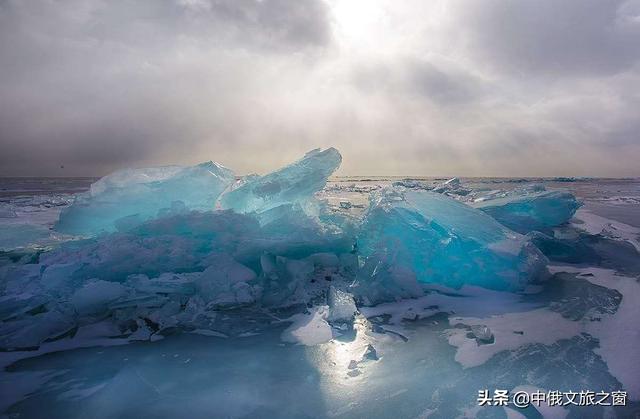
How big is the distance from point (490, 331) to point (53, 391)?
10.4 ft

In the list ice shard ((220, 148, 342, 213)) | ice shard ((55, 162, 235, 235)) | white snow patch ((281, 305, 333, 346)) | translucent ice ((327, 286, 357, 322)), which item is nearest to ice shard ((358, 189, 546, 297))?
translucent ice ((327, 286, 357, 322))

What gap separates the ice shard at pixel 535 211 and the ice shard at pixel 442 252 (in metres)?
2.82

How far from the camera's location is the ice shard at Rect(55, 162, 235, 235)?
5.65m

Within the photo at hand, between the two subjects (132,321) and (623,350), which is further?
(132,321)

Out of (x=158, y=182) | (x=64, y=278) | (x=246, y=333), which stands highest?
(x=158, y=182)

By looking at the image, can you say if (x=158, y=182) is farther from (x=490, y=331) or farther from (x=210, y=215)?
(x=490, y=331)

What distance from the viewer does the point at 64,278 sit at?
3.36m

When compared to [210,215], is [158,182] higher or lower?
higher

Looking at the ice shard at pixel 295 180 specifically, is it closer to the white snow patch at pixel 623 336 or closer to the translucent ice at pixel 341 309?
the translucent ice at pixel 341 309

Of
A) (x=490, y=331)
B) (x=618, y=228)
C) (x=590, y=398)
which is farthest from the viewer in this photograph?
(x=618, y=228)

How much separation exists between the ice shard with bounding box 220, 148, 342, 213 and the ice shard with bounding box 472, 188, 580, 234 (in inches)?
159

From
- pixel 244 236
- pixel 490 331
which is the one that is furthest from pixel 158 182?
pixel 490 331

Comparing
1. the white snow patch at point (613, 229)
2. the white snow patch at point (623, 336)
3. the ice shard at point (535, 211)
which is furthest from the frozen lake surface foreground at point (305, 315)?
the ice shard at point (535, 211)

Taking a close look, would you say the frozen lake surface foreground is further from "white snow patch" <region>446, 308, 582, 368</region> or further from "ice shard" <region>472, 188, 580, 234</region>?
"ice shard" <region>472, 188, 580, 234</region>
